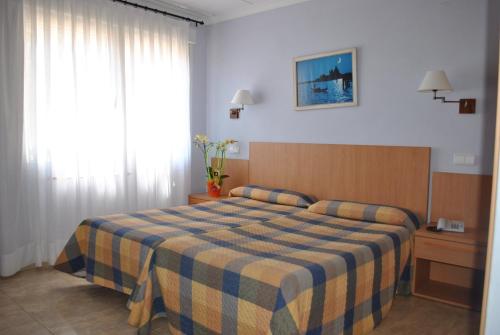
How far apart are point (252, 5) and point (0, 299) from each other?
11.7 ft

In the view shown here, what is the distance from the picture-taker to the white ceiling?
14.2 ft

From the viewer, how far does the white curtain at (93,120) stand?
3.49 meters

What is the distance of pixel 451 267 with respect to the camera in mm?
3205

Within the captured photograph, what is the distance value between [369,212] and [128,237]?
71.8 inches

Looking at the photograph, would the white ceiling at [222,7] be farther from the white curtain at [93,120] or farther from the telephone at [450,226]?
the telephone at [450,226]

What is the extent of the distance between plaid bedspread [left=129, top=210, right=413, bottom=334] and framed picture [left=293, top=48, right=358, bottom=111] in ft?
4.79

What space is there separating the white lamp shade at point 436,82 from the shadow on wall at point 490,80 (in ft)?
0.90

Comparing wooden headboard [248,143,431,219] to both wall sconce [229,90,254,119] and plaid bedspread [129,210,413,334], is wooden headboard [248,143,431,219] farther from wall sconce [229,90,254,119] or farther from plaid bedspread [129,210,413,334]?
plaid bedspread [129,210,413,334]

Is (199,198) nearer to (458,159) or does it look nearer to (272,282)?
(458,159)

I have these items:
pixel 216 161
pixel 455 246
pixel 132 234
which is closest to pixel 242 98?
pixel 216 161

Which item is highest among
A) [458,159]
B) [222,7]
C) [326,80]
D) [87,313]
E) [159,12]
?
[222,7]

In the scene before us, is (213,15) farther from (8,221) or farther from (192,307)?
(192,307)

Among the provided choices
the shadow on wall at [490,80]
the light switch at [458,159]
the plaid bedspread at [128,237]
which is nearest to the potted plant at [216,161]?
the plaid bedspread at [128,237]

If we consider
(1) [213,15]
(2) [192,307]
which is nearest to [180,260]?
(2) [192,307]
